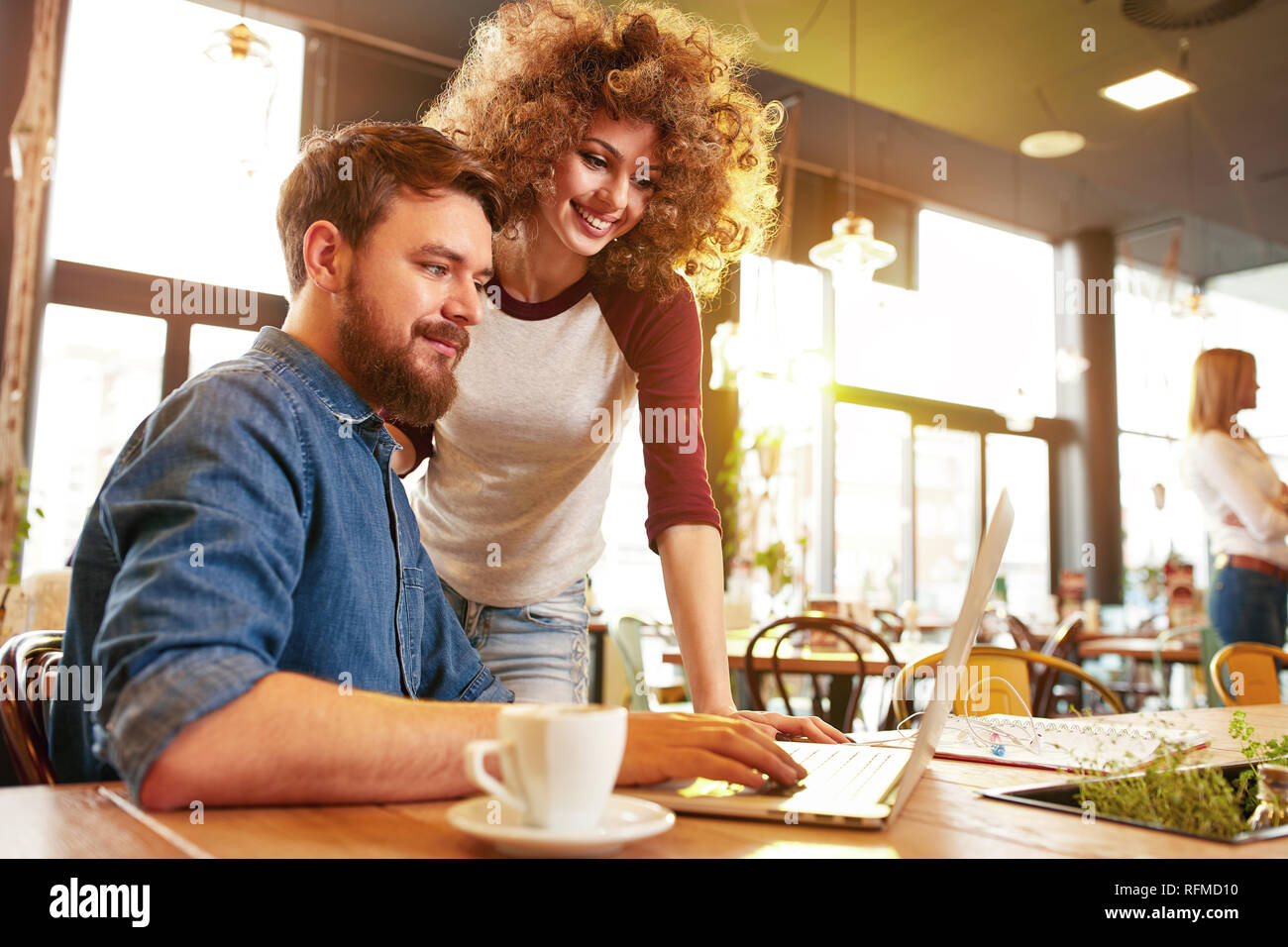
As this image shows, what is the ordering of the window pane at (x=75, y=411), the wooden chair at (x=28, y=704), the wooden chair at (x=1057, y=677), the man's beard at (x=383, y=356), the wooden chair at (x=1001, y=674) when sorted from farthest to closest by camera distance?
the window pane at (x=75, y=411)
the wooden chair at (x=1057, y=677)
the wooden chair at (x=1001, y=674)
the man's beard at (x=383, y=356)
the wooden chair at (x=28, y=704)

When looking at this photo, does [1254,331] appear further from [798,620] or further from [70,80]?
[70,80]

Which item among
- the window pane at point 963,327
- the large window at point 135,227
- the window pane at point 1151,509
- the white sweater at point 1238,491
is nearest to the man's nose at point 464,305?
the white sweater at point 1238,491

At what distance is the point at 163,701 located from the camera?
0.66 meters

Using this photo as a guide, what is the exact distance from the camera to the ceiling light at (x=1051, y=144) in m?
5.64

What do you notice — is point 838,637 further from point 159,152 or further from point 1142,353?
point 1142,353

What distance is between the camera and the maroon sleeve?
149 centimetres

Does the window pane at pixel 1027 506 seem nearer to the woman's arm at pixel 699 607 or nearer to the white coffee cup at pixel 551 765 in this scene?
the woman's arm at pixel 699 607

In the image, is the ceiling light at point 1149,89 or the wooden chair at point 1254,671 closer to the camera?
the wooden chair at point 1254,671

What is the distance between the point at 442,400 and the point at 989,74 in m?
4.98

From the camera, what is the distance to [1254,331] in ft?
30.9

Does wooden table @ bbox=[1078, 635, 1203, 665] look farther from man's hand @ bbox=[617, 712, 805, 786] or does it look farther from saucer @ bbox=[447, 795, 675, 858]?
saucer @ bbox=[447, 795, 675, 858]

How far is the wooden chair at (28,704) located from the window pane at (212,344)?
4161mm

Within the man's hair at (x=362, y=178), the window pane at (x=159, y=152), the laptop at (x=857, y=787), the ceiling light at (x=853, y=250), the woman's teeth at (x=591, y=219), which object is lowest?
the laptop at (x=857, y=787)
